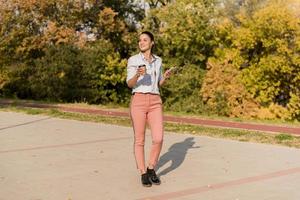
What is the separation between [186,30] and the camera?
26.0 m

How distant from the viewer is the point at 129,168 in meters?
8.51

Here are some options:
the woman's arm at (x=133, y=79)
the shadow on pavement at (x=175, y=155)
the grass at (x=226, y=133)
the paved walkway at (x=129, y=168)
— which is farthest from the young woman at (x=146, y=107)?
the grass at (x=226, y=133)

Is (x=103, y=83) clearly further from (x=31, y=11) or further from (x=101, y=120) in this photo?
(x=101, y=120)

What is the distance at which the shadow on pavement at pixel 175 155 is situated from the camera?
28.4ft

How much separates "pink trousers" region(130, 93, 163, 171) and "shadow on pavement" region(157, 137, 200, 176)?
0.92 meters

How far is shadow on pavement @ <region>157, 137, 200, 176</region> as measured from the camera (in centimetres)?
866

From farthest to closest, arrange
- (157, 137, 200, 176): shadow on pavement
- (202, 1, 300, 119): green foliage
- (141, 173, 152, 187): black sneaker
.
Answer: (202, 1, 300, 119): green foliage < (157, 137, 200, 176): shadow on pavement < (141, 173, 152, 187): black sneaker

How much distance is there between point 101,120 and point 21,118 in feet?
8.67

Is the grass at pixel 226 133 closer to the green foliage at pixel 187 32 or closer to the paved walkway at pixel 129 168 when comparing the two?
the paved walkway at pixel 129 168

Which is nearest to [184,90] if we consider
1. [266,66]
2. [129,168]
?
[266,66]

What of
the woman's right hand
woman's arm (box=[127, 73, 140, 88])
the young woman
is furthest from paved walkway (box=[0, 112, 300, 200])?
the woman's right hand

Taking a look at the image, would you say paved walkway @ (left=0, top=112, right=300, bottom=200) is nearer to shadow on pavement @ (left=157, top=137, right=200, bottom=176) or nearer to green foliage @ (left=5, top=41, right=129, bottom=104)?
shadow on pavement @ (left=157, top=137, right=200, bottom=176)

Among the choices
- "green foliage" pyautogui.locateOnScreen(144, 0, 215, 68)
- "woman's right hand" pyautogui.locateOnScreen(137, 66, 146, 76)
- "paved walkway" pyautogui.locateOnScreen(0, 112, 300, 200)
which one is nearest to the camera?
"paved walkway" pyautogui.locateOnScreen(0, 112, 300, 200)

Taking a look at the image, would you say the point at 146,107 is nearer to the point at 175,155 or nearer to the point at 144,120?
the point at 144,120
